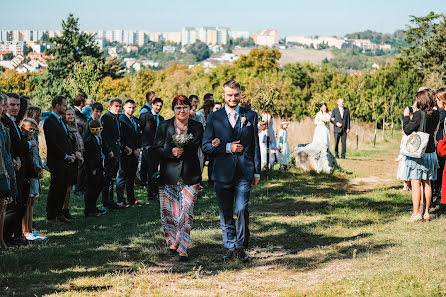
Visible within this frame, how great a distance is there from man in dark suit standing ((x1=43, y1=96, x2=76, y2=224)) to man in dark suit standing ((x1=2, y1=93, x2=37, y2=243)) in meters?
1.38

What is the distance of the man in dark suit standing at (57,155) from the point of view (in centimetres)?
938

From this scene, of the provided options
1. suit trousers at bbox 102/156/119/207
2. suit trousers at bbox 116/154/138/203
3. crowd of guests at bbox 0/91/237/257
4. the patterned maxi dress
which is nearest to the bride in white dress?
crowd of guests at bbox 0/91/237/257

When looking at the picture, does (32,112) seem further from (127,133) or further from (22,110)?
(127,133)

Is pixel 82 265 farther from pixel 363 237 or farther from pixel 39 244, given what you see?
pixel 363 237

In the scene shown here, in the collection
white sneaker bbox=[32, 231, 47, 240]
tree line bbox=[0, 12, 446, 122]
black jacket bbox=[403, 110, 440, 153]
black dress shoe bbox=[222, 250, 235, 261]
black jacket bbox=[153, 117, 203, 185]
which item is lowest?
white sneaker bbox=[32, 231, 47, 240]

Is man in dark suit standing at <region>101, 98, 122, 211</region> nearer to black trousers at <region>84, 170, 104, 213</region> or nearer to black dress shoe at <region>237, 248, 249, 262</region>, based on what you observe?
black trousers at <region>84, 170, 104, 213</region>

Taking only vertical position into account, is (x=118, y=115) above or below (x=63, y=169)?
above

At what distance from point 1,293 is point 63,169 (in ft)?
13.8

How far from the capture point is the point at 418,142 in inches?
351

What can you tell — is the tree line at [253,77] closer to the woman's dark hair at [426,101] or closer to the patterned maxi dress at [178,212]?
the woman's dark hair at [426,101]

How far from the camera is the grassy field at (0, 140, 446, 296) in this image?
574cm

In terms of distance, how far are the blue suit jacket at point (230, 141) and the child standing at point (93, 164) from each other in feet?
13.2

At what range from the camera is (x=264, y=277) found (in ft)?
20.9

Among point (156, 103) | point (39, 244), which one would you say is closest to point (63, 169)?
point (39, 244)
